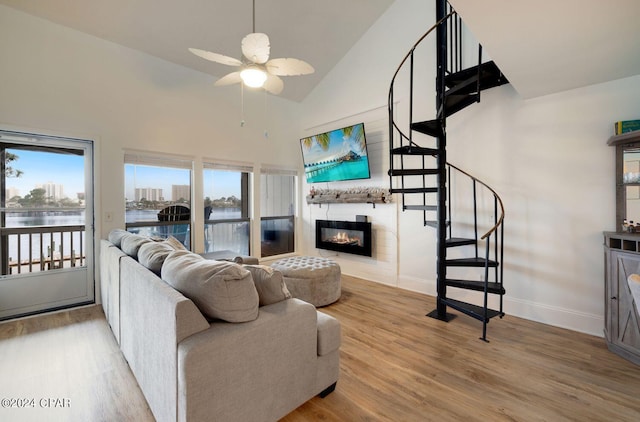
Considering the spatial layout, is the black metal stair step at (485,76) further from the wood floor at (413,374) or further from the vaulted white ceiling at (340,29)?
the wood floor at (413,374)

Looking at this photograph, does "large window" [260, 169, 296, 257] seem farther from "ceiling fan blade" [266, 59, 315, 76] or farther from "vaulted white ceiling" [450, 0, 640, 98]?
"vaulted white ceiling" [450, 0, 640, 98]

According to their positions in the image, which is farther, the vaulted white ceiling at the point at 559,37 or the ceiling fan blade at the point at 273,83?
the ceiling fan blade at the point at 273,83

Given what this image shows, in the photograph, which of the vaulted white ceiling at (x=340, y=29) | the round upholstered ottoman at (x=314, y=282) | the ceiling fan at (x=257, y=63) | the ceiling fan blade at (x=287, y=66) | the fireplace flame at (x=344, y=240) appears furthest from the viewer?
the fireplace flame at (x=344, y=240)

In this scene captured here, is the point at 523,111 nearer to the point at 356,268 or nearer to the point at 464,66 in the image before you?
the point at 464,66

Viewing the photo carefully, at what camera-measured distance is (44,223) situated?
10.8 feet

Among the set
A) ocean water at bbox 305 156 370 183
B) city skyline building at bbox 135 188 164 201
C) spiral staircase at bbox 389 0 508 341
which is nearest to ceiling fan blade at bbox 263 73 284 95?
spiral staircase at bbox 389 0 508 341

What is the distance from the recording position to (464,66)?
3428 mm

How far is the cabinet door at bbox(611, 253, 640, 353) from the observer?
219cm

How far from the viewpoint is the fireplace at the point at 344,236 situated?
14.8 ft

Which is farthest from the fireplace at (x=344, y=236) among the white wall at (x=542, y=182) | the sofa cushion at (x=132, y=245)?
the sofa cushion at (x=132, y=245)

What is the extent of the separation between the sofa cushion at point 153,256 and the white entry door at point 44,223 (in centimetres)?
207

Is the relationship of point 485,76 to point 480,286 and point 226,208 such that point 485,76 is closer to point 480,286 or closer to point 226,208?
point 480,286

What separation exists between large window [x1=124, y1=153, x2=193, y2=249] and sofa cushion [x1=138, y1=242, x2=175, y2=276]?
6.67ft

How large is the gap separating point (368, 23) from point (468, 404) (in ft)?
16.1
